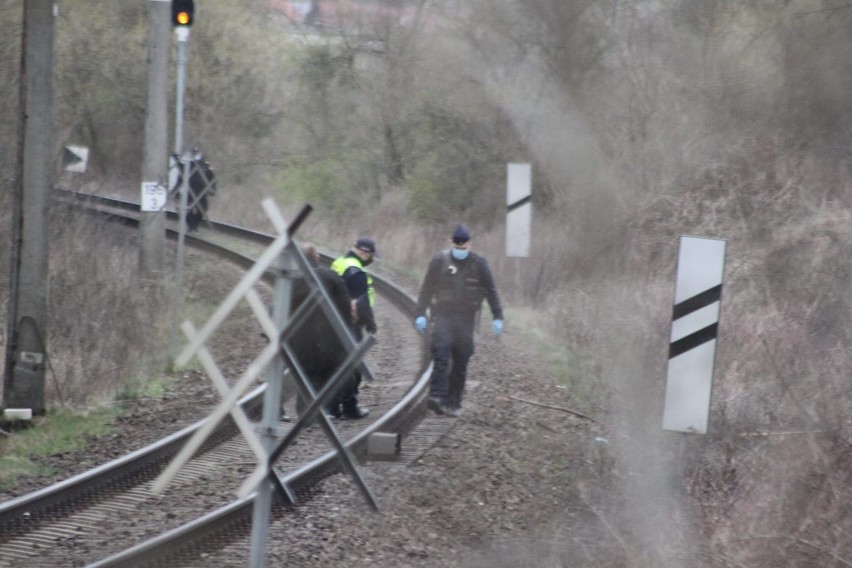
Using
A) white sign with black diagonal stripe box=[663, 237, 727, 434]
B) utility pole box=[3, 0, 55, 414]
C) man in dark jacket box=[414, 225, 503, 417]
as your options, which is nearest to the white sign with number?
utility pole box=[3, 0, 55, 414]

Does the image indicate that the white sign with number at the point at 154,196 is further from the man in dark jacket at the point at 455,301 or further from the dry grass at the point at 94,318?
the man in dark jacket at the point at 455,301

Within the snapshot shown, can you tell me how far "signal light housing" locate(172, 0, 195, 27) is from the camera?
1499 centimetres

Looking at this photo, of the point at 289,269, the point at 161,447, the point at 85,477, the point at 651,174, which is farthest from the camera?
the point at 651,174

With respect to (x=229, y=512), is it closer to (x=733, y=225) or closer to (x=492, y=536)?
(x=492, y=536)

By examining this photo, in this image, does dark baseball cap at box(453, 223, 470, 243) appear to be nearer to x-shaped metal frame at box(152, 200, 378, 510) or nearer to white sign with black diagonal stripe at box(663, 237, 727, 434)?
white sign with black diagonal stripe at box(663, 237, 727, 434)

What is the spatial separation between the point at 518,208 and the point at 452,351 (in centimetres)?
645

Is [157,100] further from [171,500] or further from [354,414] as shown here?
[171,500]

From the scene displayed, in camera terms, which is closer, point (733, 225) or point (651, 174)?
point (733, 225)

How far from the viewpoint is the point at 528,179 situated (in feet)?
56.9

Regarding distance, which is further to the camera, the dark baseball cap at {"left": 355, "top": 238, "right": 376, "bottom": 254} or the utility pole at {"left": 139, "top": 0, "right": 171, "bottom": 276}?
the utility pole at {"left": 139, "top": 0, "right": 171, "bottom": 276}

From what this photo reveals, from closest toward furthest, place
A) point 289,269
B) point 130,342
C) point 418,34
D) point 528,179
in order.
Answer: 1. point 289,269
2. point 130,342
3. point 528,179
4. point 418,34

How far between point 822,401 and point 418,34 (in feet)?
80.7

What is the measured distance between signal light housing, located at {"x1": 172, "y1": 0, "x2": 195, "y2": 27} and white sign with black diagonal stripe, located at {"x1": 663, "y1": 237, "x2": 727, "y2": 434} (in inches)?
358

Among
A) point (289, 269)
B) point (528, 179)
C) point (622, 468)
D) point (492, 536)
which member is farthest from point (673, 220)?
point (289, 269)
